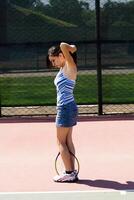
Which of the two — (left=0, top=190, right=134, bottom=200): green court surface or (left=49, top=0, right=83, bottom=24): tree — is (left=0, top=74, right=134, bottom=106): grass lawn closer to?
(left=49, top=0, right=83, bottom=24): tree

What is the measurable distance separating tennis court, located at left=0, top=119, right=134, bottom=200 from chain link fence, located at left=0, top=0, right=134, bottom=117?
96cm

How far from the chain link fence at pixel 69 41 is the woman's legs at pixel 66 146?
189 inches

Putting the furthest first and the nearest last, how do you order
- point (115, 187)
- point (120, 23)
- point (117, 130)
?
1. point (120, 23)
2. point (117, 130)
3. point (115, 187)

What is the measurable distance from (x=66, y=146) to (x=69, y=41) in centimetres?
508

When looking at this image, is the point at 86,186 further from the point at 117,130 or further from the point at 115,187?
the point at 117,130

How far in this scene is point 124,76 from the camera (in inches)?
490

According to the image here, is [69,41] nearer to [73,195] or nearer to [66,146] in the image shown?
[66,146]

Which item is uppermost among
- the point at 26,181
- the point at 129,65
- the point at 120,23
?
the point at 120,23

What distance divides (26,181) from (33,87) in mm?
5562

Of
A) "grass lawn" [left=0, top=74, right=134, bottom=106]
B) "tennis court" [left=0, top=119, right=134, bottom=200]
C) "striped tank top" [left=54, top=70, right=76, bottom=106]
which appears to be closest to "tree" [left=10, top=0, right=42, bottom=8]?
"grass lawn" [left=0, top=74, right=134, bottom=106]

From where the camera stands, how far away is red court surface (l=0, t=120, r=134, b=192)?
6875mm

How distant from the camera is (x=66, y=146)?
275 inches

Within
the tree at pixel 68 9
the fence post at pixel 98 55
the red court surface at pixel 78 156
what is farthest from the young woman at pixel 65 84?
the tree at pixel 68 9

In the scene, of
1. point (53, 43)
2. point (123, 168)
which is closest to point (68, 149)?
point (123, 168)
